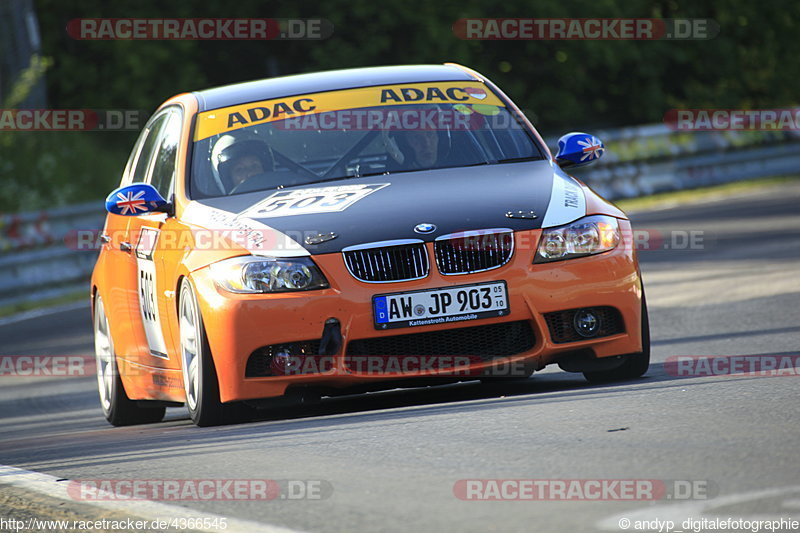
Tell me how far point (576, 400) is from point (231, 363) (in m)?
1.53

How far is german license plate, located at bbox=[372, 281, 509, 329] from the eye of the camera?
7035 millimetres

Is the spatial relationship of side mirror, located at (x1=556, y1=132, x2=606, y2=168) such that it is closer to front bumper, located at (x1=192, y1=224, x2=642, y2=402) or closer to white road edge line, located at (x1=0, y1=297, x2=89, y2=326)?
front bumper, located at (x1=192, y1=224, x2=642, y2=402)

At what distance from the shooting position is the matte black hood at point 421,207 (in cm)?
715

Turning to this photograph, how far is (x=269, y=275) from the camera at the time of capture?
710cm

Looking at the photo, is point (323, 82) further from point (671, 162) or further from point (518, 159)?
point (671, 162)

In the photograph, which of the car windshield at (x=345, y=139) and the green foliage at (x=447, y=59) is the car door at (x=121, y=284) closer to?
the car windshield at (x=345, y=139)

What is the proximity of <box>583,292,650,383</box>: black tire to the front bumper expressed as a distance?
12.9 inches

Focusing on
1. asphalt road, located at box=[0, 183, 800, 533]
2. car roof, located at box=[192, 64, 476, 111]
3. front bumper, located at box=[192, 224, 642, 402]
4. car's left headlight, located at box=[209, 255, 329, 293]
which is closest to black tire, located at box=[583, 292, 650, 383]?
asphalt road, located at box=[0, 183, 800, 533]

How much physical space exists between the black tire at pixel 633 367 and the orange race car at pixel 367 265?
11 millimetres

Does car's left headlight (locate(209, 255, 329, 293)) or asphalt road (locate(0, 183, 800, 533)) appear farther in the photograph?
car's left headlight (locate(209, 255, 329, 293))

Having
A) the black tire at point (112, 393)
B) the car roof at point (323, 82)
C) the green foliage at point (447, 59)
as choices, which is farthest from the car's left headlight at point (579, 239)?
the green foliage at point (447, 59)

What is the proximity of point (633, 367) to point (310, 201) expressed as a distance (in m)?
1.74

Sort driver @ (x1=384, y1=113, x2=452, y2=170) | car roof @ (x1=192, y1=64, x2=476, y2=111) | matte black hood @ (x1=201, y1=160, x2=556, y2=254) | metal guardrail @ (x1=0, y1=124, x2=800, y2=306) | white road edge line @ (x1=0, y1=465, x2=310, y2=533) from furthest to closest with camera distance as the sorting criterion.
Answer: metal guardrail @ (x1=0, y1=124, x2=800, y2=306)
car roof @ (x1=192, y1=64, x2=476, y2=111)
driver @ (x1=384, y1=113, x2=452, y2=170)
matte black hood @ (x1=201, y1=160, x2=556, y2=254)
white road edge line @ (x1=0, y1=465, x2=310, y2=533)

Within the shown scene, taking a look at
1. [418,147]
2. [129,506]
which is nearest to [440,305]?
[418,147]
